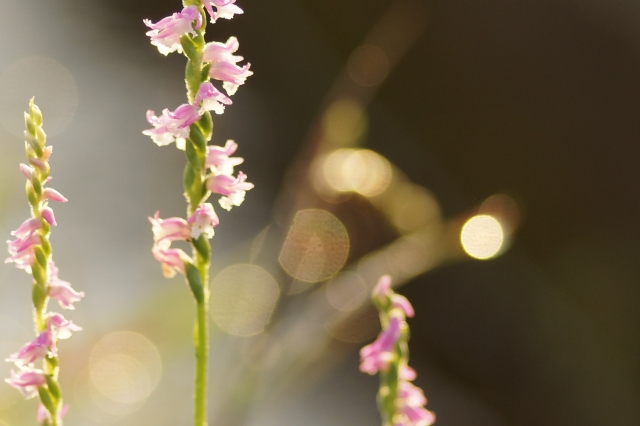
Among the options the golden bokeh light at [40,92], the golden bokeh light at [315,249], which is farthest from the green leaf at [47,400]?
the golden bokeh light at [40,92]

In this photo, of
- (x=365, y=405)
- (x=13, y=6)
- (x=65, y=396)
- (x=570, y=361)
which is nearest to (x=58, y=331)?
(x=65, y=396)

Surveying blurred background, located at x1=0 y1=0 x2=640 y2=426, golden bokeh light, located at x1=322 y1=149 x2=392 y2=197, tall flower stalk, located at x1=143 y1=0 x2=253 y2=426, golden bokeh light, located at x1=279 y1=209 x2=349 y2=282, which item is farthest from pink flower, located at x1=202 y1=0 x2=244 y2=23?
blurred background, located at x1=0 y1=0 x2=640 y2=426

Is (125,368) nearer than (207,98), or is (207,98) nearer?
(207,98)

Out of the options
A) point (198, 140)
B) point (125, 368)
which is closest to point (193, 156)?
point (198, 140)

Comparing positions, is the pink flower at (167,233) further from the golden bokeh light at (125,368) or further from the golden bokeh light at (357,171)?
the golden bokeh light at (125,368)

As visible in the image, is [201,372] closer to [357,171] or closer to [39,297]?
[39,297]

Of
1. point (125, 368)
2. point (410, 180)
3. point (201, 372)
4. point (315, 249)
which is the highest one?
point (410, 180)

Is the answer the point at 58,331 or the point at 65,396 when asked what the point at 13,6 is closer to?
the point at 65,396
